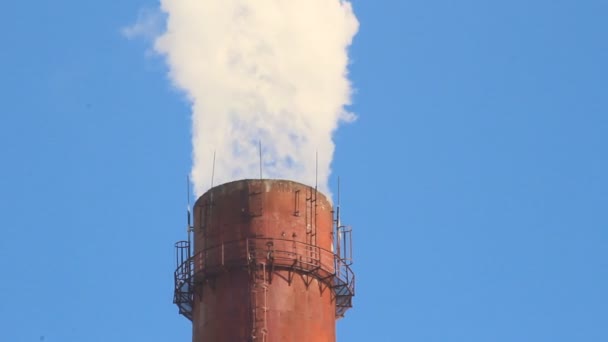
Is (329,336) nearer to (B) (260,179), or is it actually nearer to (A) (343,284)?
(A) (343,284)

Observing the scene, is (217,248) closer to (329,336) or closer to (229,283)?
(229,283)

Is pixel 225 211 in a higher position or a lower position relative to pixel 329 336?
higher

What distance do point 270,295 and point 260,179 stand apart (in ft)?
15.8

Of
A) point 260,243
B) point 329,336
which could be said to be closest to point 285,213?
point 260,243

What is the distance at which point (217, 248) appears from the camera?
54.4 meters

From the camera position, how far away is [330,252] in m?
55.4

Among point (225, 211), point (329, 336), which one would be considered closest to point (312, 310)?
point (329, 336)

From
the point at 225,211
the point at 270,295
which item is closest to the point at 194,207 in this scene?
the point at 225,211

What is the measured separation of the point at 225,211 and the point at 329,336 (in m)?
6.19

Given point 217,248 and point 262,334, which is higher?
point 217,248

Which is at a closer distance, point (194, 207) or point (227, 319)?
point (227, 319)

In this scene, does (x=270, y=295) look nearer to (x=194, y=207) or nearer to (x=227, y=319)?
(x=227, y=319)

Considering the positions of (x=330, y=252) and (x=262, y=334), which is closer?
(x=262, y=334)

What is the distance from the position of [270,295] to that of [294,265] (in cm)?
154
